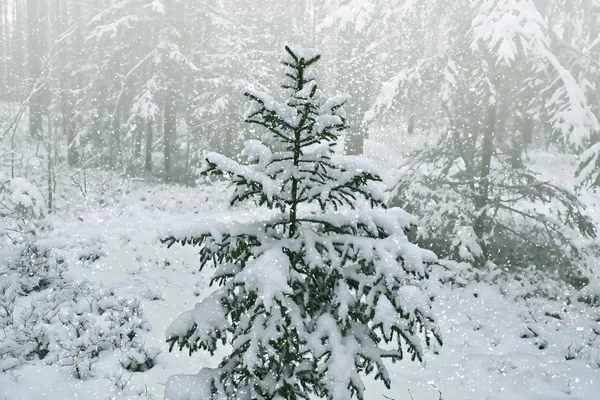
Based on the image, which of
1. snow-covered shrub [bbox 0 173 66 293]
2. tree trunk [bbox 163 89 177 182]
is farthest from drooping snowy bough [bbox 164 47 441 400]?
tree trunk [bbox 163 89 177 182]

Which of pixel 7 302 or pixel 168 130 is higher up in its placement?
pixel 168 130

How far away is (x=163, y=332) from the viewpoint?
23.8 feet

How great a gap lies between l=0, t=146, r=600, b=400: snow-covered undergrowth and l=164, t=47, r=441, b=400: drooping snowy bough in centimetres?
74

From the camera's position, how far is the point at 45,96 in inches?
770

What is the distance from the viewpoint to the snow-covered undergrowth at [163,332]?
19.8ft

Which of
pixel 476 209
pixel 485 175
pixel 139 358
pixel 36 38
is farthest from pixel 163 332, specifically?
pixel 36 38

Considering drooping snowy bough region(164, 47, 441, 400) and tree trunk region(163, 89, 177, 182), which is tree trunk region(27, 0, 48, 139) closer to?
tree trunk region(163, 89, 177, 182)

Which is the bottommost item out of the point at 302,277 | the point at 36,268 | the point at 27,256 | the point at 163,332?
the point at 163,332

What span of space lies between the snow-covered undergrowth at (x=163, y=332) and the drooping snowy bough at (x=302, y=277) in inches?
29.3

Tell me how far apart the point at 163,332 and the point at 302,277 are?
4487 mm

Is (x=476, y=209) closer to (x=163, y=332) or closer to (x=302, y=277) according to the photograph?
(x=163, y=332)

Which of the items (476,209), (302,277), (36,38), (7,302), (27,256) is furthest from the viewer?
(36,38)

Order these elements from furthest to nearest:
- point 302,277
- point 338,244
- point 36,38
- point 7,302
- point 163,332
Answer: point 36,38 → point 7,302 → point 163,332 → point 338,244 → point 302,277

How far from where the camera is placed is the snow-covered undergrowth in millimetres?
6035
